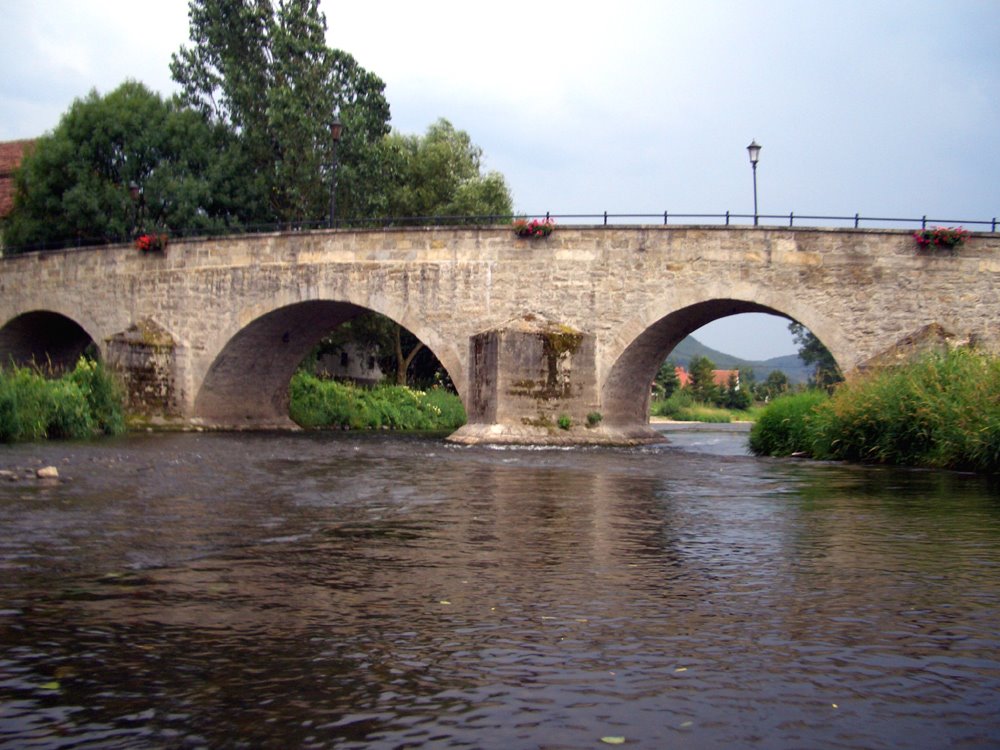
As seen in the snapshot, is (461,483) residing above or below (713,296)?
below

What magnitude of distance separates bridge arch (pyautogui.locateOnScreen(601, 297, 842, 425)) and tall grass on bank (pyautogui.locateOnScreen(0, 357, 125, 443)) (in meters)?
10.2

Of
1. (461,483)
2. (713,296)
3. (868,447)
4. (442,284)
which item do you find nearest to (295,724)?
(461,483)

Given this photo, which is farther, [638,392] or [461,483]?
[638,392]

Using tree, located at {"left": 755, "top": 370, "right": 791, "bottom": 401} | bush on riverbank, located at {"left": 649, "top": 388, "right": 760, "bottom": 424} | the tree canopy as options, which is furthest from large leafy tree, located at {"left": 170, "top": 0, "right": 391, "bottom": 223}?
tree, located at {"left": 755, "top": 370, "right": 791, "bottom": 401}

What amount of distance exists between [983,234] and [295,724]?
62.3 ft

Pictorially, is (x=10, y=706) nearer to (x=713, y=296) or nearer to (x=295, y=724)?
(x=295, y=724)

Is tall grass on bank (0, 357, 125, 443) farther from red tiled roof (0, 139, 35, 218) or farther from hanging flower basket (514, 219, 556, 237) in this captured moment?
red tiled roof (0, 139, 35, 218)

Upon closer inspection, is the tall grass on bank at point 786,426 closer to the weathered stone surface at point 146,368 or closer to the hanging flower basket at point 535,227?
the hanging flower basket at point 535,227

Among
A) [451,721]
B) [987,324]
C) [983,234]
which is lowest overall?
[451,721]

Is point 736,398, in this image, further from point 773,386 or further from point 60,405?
point 60,405

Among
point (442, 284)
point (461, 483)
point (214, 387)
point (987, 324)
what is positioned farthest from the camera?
point (214, 387)

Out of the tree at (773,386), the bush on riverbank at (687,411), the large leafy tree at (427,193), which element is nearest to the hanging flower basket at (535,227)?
the large leafy tree at (427,193)

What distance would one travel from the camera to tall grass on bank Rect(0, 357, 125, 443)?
57.5ft

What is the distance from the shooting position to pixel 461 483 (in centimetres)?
1182
